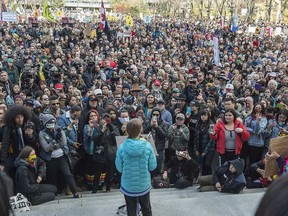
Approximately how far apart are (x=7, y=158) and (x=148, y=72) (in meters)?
8.64

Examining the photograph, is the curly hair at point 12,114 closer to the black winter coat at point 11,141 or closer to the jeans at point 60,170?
the black winter coat at point 11,141

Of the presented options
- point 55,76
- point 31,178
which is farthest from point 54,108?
point 55,76

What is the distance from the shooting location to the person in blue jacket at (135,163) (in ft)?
13.1

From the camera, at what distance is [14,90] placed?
893 cm

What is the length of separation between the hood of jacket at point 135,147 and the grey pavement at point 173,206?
1.38m

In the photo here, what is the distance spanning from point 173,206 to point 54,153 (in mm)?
2137

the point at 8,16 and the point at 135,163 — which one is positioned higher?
the point at 8,16

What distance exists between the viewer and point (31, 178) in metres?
5.28

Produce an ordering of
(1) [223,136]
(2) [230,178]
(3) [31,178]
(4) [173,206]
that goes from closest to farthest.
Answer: (4) [173,206]
(3) [31,178]
(2) [230,178]
(1) [223,136]

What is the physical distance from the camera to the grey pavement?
4.93 m

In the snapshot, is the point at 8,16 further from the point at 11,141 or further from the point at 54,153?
the point at 54,153

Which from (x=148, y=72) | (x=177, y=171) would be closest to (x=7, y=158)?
(x=177, y=171)

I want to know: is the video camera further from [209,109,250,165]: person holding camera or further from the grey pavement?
[209,109,250,165]: person holding camera

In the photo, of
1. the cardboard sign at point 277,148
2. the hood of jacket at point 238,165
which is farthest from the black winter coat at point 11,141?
the cardboard sign at point 277,148
